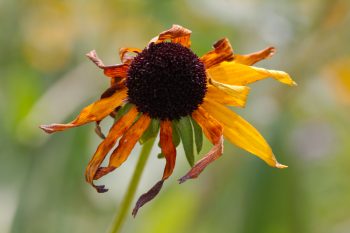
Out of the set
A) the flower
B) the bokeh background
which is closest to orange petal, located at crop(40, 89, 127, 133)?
the flower

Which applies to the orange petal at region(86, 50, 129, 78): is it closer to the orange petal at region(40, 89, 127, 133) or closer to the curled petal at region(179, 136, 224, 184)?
the orange petal at region(40, 89, 127, 133)

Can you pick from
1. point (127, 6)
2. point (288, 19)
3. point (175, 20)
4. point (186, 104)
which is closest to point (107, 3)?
point (127, 6)

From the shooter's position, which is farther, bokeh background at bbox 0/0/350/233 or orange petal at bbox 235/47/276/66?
bokeh background at bbox 0/0/350/233

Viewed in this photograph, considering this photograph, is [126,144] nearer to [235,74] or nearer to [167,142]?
[167,142]

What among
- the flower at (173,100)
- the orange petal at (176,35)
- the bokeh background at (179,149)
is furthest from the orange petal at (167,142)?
the bokeh background at (179,149)

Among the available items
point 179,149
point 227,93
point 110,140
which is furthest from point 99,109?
point 179,149

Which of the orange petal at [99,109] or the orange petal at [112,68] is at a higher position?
the orange petal at [112,68]

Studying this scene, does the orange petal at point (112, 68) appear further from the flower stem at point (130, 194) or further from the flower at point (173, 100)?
the flower stem at point (130, 194)
